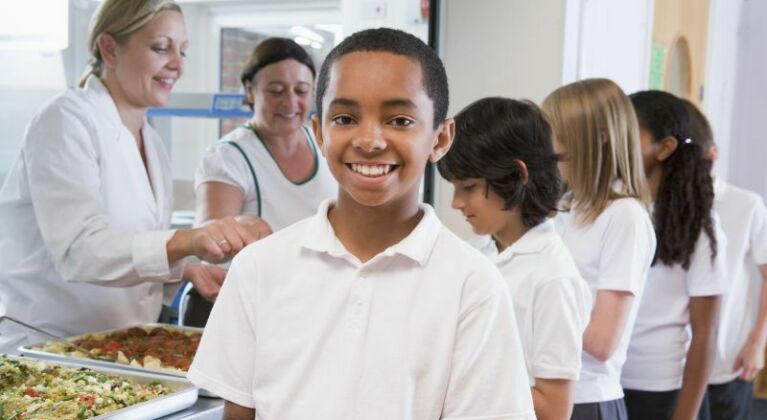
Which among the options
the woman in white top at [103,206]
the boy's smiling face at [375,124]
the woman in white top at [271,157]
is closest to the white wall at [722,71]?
the woman in white top at [271,157]

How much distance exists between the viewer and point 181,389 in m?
1.38

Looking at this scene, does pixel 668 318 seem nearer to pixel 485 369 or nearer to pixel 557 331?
pixel 557 331

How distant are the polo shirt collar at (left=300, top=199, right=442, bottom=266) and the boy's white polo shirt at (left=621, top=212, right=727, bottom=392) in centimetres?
121

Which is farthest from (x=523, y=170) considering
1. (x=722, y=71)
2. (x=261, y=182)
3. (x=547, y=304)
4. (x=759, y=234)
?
(x=722, y=71)

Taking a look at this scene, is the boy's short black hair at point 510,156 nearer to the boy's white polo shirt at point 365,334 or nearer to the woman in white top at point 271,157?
the boy's white polo shirt at point 365,334

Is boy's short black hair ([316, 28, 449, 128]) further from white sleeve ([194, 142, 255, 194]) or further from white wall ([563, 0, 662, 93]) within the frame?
white wall ([563, 0, 662, 93])

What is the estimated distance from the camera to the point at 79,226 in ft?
5.48

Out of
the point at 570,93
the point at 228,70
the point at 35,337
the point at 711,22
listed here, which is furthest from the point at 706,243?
the point at 711,22

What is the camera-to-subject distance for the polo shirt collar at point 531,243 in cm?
143

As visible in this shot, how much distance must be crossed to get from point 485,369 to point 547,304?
41 centimetres

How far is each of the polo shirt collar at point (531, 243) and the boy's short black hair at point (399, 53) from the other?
17.6 inches

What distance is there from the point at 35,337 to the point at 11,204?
0.87 ft

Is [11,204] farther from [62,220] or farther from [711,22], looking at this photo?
[711,22]

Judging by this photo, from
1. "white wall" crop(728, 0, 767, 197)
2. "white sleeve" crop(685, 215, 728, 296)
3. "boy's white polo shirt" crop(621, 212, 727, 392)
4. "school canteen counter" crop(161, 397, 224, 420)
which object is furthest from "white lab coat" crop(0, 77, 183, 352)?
"white wall" crop(728, 0, 767, 197)
